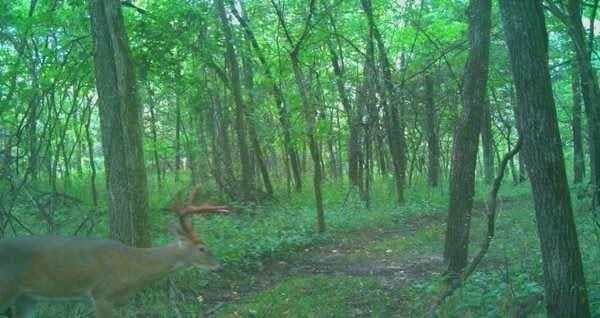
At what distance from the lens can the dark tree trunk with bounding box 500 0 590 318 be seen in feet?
17.3

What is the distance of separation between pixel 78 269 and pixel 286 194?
45.9 ft

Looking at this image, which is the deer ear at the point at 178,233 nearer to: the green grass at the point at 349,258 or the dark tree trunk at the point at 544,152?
the green grass at the point at 349,258

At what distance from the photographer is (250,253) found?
10.7 m

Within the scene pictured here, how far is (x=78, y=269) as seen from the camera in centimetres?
605

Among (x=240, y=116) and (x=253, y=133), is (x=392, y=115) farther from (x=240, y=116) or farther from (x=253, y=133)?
(x=240, y=116)

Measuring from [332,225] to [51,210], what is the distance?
6770mm

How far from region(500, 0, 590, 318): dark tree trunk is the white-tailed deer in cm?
308

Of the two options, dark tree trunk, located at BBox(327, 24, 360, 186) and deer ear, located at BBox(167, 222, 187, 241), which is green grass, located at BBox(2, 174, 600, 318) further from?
dark tree trunk, located at BBox(327, 24, 360, 186)

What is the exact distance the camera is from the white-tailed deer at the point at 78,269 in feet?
19.0

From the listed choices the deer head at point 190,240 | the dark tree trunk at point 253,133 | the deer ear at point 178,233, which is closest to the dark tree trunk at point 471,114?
the deer head at point 190,240

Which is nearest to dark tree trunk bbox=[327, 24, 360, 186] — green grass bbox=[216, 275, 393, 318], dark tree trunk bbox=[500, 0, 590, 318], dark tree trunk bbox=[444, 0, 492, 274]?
dark tree trunk bbox=[444, 0, 492, 274]

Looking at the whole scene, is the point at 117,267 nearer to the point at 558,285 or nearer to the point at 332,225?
the point at 558,285

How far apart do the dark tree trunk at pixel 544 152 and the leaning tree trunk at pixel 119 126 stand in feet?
15.6

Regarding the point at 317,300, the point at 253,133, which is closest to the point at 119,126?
the point at 317,300
